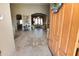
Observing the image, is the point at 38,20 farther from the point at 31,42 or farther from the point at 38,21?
the point at 31,42

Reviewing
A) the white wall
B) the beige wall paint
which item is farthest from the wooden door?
the beige wall paint

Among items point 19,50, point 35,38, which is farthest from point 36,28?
point 19,50

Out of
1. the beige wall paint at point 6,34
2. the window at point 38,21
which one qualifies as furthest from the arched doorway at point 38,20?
the beige wall paint at point 6,34

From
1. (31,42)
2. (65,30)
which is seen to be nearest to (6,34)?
(31,42)

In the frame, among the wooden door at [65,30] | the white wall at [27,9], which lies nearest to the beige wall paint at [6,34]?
the white wall at [27,9]

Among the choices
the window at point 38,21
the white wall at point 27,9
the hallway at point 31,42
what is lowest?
the hallway at point 31,42

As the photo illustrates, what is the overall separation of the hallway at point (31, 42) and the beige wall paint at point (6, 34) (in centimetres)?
5

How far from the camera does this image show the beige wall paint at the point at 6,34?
2.59 ft

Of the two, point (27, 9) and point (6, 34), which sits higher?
point (27, 9)

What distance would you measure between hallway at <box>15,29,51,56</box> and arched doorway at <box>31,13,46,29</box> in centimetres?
5

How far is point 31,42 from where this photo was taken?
2.93 feet

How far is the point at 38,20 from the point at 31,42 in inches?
8.2

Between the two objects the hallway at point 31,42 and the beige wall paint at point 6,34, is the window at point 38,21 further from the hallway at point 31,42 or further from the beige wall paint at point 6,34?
the beige wall paint at point 6,34

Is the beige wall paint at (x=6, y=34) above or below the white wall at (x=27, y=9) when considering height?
below
